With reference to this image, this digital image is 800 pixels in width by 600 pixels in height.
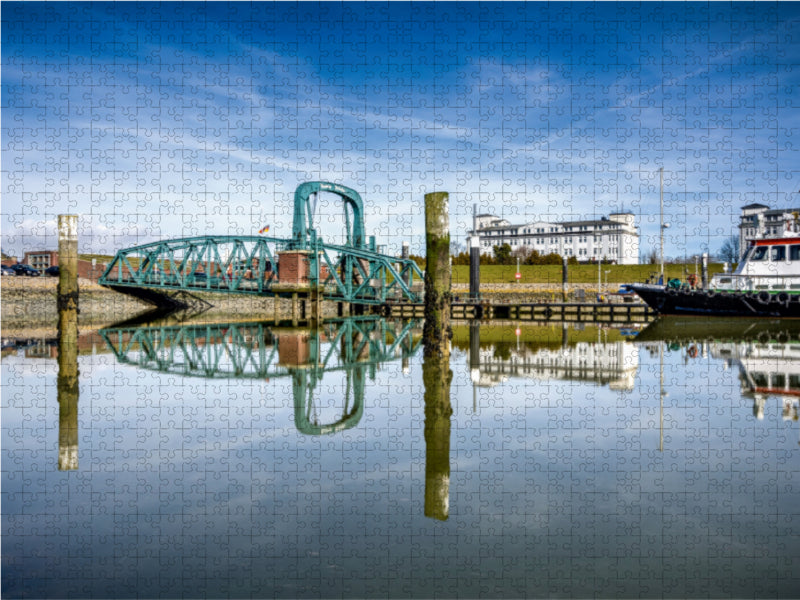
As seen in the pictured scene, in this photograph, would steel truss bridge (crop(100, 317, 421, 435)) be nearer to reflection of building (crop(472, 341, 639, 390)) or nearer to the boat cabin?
reflection of building (crop(472, 341, 639, 390))

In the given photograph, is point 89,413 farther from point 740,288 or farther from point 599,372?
point 740,288

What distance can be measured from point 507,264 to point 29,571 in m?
90.0

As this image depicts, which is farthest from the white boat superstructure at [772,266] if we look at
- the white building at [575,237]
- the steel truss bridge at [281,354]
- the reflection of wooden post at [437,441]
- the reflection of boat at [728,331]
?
the white building at [575,237]

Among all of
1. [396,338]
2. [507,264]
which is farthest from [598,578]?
[507,264]

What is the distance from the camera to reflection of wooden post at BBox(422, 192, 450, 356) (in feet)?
53.3

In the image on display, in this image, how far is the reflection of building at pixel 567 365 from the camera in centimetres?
1367

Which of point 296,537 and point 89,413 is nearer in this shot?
point 296,537

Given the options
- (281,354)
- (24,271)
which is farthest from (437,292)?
(24,271)

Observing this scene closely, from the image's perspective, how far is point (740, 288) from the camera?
115 feet

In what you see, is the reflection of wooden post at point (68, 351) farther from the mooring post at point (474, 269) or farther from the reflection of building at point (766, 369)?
the mooring post at point (474, 269)

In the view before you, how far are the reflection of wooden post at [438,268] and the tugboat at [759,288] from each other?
22919 millimetres

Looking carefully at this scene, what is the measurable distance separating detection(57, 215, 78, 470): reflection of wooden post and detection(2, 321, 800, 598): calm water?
9cm

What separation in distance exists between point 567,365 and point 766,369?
14.0 ft

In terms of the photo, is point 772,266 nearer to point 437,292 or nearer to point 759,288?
point 759,288
